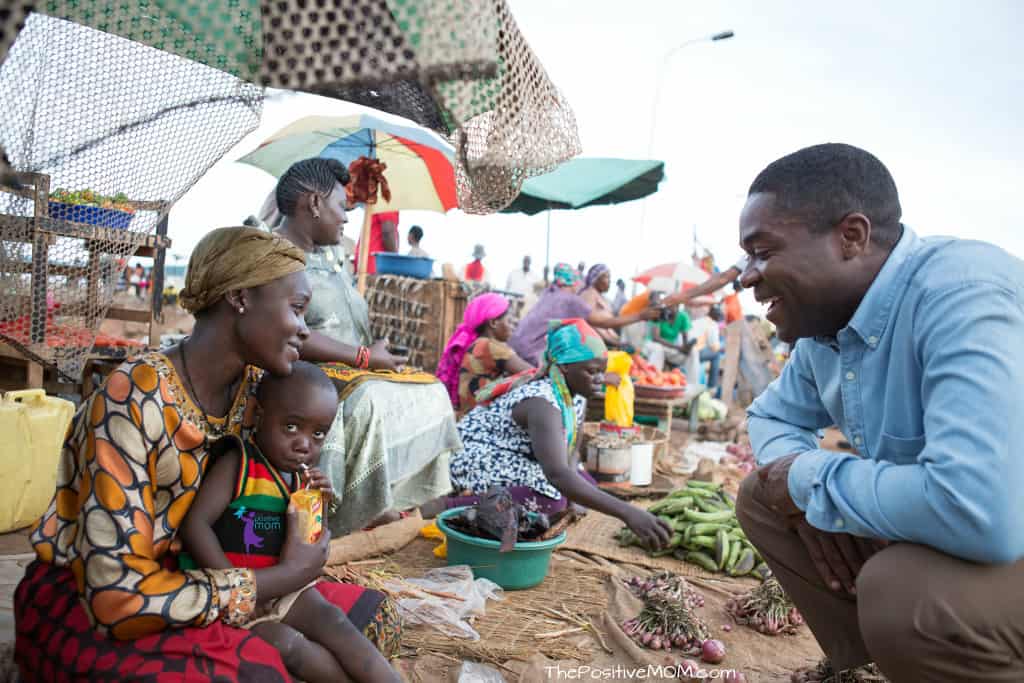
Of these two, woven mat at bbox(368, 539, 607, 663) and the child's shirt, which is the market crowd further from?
woven mat at bbox(368, 539, 607, 663)

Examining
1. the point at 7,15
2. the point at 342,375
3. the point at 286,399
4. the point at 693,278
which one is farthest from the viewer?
the point at 693,278

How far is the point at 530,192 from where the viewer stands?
7707mm

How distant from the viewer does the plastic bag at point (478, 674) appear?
7.78ft

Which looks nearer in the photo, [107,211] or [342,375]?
[107,211]

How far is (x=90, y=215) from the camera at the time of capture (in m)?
2.04

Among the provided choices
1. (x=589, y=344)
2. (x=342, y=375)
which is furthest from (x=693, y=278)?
(x=342, y=375)

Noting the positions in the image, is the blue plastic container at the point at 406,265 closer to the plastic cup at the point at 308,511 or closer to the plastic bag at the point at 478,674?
the plastic bag at the point at 478,674

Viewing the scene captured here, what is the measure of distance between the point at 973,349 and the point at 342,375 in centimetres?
235

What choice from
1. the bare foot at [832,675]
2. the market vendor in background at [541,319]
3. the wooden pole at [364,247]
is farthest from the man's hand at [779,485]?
the market vendor in background at [541,319]

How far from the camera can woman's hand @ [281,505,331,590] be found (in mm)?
1794

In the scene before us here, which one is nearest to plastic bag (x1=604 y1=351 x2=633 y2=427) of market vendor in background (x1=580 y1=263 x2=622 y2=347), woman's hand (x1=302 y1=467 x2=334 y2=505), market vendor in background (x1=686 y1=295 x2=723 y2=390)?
market vendor in background (x1=580 y1=263 x2=622 y2=347)

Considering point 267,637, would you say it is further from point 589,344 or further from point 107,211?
point 589,344

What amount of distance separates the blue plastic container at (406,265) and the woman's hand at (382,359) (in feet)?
11.1

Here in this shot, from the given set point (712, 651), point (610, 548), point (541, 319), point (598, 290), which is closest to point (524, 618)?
point (712, 651)
